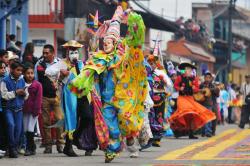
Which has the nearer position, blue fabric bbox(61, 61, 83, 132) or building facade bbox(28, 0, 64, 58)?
blue fabric bbox(61, 61, 83, 132)

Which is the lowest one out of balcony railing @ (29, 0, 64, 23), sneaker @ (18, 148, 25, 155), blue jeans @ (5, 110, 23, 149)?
sneaker @ (18, 148, 25, 155)

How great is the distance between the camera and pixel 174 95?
29.2 metres

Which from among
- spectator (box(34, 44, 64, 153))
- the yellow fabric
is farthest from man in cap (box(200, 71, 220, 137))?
the yellow fabric

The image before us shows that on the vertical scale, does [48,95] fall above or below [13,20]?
below

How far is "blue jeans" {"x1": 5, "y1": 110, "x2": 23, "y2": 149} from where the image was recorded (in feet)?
55.4

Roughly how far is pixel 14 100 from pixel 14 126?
0.41m

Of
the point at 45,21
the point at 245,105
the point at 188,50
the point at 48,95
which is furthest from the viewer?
the point at 188,50

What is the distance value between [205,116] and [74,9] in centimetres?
1602

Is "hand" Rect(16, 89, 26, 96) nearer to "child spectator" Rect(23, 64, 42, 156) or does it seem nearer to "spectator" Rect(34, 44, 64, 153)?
"child spectator" Rect(23, 64, 42, 156)

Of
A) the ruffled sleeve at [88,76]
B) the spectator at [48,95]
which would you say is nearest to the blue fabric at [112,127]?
the ruffled sleeve at [88,76]

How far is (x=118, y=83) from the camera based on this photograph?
16.4 metres

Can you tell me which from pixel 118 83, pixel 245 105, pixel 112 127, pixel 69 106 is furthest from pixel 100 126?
pixel 245 105

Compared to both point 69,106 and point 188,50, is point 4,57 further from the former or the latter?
point 188,50

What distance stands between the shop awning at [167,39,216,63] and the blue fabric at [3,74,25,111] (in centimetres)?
5018
